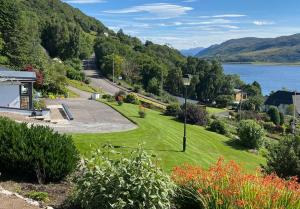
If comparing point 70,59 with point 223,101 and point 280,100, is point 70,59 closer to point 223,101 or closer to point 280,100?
point 223,101

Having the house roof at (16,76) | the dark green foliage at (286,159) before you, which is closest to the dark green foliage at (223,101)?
the house roof at (16,76)

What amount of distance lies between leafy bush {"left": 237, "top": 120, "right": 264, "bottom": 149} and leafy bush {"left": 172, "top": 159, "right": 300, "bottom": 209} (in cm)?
2438

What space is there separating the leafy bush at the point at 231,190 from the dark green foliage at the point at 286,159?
29.8 ft

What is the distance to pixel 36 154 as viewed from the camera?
9.98 m

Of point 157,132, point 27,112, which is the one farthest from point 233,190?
point 27,112

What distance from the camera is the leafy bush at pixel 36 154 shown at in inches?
396

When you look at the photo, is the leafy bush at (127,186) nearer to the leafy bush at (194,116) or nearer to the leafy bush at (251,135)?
the leafy bush at (251,135)

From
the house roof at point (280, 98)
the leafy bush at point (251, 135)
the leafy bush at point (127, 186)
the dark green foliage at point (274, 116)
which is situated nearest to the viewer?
the leafy bush at point (127, 186)

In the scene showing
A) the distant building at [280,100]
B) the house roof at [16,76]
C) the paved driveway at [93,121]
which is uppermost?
the house roof at [16,76]

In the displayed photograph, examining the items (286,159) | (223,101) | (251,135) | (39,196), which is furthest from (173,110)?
(223,101)

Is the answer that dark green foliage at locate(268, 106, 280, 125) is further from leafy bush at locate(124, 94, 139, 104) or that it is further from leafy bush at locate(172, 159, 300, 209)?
leafy bush at locate(172, 159, 300, 209)

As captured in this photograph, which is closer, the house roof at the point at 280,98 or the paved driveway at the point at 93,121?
the paved driveway at the point at 93,121

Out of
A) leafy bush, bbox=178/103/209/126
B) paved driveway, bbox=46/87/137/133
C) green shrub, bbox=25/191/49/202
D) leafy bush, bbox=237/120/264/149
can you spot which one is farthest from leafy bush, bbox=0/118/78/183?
leafy bush, bbox=178/103/209/126

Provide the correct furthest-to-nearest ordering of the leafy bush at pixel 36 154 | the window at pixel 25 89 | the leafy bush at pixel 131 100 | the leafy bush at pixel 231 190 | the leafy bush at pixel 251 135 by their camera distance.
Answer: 1. the leafy bush at pixel 131 100
2. the leafy bush at pixel 251 135
3. the window at pixel 25 89
4. the leafy bush at pixel 36 154
5. the leafy bush at pixel 231 190
